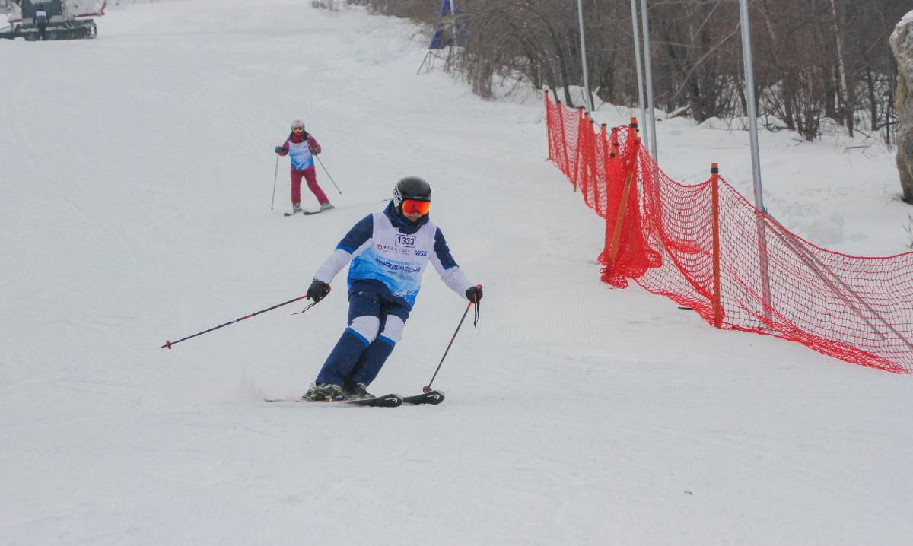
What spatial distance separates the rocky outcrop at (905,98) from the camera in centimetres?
1013

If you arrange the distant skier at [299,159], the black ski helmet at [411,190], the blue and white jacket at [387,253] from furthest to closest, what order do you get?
the distant skier at [299,159]
the blue and white jacket at [387,253]
the black ski helmet at [411,190]

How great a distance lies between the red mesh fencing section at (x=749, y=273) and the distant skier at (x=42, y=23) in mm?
28813

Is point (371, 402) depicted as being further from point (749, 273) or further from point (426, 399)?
point (749, 273)

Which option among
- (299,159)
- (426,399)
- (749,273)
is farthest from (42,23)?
(426,399)

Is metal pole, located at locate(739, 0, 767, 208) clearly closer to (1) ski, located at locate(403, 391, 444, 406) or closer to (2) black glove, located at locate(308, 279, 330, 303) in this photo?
(1) ski, located at locate(403, 391, 444, 406)

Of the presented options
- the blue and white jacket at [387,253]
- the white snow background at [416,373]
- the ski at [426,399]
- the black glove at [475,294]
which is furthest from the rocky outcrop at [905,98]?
the ski at [426,399]

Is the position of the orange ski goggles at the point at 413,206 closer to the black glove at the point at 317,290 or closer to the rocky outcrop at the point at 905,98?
the black glove at the point at 317,290

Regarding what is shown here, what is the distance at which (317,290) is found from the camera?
5.47 metres

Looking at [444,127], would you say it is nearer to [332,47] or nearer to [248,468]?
[332,47]

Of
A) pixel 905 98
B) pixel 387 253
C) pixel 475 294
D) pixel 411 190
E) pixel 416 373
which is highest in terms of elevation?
pixel 905 98

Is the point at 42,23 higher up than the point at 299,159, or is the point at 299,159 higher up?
the point at 42,23

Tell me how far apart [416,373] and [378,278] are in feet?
4.41

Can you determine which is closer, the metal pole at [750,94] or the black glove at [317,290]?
the black glove at [317,290]

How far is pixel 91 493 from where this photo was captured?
3.31m
